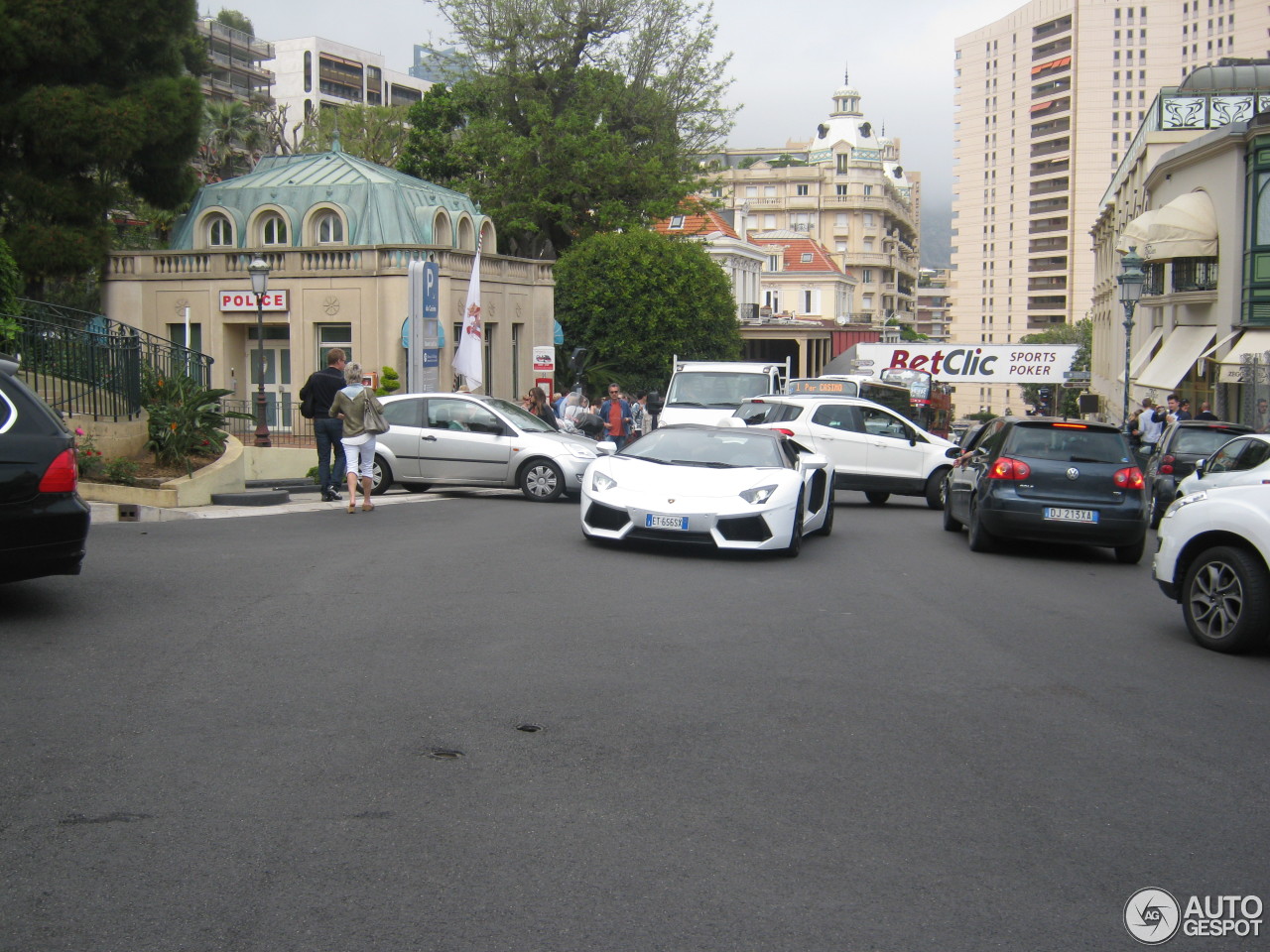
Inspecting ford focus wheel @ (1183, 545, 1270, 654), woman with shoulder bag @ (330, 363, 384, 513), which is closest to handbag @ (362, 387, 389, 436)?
woman with shoulder bag @ (330, 363, 384, 513)

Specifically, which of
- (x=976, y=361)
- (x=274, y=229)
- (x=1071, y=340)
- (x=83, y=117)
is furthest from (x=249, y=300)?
(x=1071, y=340)

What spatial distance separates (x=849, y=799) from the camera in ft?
16.8

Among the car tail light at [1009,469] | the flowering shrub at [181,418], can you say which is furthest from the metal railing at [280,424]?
the car tail light at [1009,469]

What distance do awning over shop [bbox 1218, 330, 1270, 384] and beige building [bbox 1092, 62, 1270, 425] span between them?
33 mm

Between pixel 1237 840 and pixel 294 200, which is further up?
pixel 294 200

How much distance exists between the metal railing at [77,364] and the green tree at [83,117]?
1652 cm

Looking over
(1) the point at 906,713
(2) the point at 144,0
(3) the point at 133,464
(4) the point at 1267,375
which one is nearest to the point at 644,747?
(1) the point at 906,713

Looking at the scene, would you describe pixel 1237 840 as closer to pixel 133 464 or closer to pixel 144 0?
pixel 133 464

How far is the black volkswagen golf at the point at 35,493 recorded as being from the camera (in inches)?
304

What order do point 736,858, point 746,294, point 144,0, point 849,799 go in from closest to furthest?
point 736,858 → point 849,799 → point 144,0 → point 746,294

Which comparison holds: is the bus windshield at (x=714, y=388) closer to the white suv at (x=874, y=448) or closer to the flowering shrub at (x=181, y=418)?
the white suv at (x=874, y=448)

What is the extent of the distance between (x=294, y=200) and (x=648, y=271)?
15426 millimetres

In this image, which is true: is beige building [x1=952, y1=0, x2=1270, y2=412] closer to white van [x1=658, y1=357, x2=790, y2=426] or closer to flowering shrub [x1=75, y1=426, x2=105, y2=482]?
white van [x1=658, y1=357, x2=790, y2=426]

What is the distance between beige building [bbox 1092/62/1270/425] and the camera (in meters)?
31.2
